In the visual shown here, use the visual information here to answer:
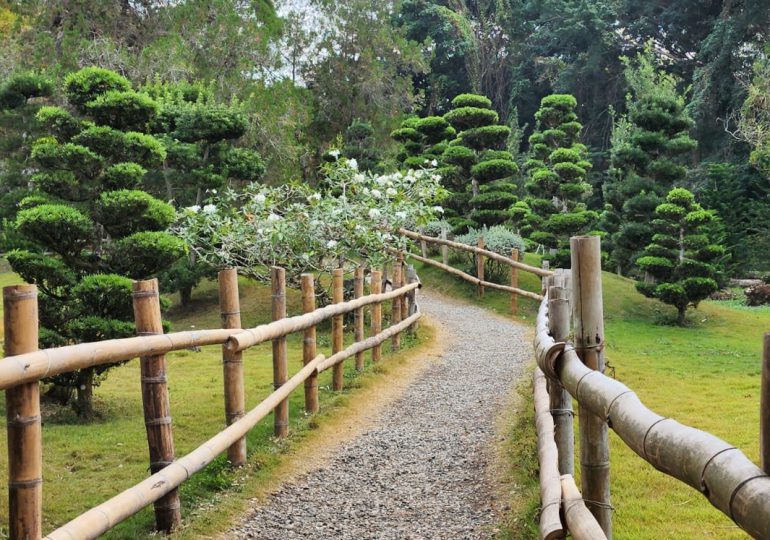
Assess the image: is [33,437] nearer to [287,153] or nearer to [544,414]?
[544,414]

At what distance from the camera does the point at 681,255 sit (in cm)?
1484

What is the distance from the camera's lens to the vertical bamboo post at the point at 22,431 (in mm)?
2943

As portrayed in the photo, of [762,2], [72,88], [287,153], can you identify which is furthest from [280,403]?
[762,2]

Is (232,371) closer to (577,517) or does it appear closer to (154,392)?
(154,392)

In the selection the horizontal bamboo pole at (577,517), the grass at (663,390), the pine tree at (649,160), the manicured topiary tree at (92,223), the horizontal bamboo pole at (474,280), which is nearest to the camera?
the horizontal bamboo pole at (577,517)

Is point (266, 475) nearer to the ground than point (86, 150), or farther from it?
nearer to the ground

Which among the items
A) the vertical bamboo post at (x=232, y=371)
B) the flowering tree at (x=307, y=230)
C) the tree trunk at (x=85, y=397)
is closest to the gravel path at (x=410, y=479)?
the vertical bamboo post at (x=232, y=371)

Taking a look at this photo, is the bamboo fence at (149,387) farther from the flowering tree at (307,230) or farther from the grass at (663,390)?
the flowering tree at (307,230)

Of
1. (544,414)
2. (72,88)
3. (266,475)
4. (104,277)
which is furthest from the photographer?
(72,88)

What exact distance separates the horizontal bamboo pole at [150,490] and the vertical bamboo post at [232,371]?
0.11 meters

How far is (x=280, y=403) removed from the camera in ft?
19.7

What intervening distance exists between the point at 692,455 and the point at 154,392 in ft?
9.83

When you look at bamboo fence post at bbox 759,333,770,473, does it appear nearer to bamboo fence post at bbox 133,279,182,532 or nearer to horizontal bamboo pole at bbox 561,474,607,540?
horizontal bamboo pole at bbox 561,474,607,540

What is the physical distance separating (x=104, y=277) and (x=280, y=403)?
2220mm
